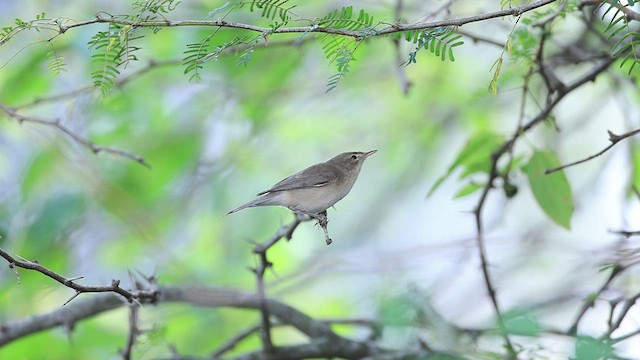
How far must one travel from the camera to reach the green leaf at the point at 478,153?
315 cm

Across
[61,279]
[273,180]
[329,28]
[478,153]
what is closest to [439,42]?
[329,28]

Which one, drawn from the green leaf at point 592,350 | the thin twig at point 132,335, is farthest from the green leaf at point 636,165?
the thin twig at point 132,335

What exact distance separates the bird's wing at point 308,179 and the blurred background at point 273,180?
1.00 ft

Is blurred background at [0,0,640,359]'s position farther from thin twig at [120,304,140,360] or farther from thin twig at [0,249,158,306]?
thin twig at [0,249,158,306]

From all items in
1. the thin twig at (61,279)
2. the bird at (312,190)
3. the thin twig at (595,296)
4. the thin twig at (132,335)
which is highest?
the bird at (312,190)

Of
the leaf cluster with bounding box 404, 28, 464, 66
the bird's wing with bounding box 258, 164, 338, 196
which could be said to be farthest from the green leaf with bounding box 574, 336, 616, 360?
the bird's wing with bounding box 258, 164, 338, 196

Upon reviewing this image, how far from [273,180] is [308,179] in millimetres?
2765

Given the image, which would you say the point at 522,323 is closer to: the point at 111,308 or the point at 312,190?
the point at 312,190

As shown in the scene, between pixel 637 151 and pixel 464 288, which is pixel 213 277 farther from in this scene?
pixel 637 151

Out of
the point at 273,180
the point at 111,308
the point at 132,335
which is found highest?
the point at 273,180

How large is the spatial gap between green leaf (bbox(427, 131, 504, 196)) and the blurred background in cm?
17

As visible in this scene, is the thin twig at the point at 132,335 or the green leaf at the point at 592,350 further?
the thin twig at the point at 132,335

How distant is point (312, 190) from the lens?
3.12 meters

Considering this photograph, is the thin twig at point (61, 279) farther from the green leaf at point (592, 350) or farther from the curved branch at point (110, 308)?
the curved branch at point (110, 308)
